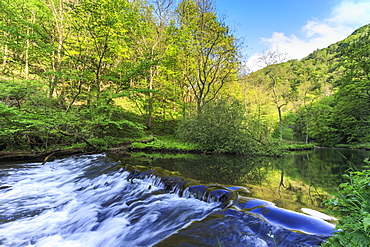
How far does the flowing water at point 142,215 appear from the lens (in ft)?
8.16

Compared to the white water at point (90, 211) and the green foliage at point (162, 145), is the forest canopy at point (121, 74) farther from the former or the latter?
the white water at point (90, 211)

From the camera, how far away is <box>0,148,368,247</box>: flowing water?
97.9 inches

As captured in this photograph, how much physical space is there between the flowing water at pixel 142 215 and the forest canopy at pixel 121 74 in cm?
407

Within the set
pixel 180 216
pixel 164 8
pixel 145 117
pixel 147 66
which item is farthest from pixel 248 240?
pixel 164 8

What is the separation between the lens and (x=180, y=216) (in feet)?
11.0

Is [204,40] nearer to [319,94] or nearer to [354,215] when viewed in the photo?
[354,215]

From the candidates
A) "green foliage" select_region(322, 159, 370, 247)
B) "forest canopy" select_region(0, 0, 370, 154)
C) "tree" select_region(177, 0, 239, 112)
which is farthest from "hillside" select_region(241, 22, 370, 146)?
"green foliage" select_region(322, 159, 370, 247)

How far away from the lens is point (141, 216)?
11.5ft

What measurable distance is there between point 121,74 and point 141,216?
12218 mm

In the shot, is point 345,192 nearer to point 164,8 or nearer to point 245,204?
point 245,204

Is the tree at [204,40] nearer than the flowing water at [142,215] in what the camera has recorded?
No

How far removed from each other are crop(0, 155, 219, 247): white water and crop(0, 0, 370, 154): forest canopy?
11.5 ft

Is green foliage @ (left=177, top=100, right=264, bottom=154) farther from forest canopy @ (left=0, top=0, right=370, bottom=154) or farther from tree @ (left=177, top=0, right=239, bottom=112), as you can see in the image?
tree @ (left=177, top=0, right=239, bottom=112)

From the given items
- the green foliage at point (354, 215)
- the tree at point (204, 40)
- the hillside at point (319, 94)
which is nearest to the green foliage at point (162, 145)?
the tree at point (204, 40)
